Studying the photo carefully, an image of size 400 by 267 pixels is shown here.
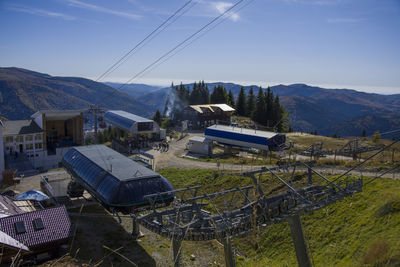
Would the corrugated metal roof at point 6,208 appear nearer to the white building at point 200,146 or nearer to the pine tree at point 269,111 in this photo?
the white building at point 200,146

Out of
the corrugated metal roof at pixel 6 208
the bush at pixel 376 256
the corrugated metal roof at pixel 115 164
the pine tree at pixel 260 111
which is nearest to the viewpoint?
the bush at pixel 376 256

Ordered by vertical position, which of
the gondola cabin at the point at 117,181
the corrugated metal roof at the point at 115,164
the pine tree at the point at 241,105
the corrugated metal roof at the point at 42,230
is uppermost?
the pine tree at the point at 241,105

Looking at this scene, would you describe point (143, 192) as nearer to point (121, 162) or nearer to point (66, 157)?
point (121, 162)

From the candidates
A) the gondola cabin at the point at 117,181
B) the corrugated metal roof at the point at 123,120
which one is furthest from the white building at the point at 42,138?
the gondola cabin at the point at 117,181

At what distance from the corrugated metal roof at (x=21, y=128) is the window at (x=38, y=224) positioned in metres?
34.7

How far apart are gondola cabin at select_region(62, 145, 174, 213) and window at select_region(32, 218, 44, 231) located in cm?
402

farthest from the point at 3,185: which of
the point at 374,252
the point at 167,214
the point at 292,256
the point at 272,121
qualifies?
the point at 272,121

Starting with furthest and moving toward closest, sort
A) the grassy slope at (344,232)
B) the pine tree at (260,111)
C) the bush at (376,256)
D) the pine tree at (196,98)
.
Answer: the pine tree at (196,98) < the pine tree at (260,111) < the grassy slope at (344,232) < the bush at (376,256)

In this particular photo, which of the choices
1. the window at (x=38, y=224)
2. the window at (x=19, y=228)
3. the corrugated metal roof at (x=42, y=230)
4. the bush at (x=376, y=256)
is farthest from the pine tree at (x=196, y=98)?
the bush at (x=376, y=256)

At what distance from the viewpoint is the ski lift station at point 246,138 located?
4411 centimetres

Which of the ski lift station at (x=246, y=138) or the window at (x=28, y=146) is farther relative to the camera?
the window at (x=28, y=146)

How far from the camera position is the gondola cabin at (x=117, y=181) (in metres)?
20.2

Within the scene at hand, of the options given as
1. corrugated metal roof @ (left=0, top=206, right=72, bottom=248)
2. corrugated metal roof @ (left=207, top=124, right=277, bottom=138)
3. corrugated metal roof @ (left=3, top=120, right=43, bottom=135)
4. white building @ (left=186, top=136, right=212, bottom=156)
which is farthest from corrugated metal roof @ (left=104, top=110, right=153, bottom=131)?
corrugated metal roof @ (left=0, top=206, right=72, bottom=248)

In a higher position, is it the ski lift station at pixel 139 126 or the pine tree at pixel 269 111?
the pine tree at pixel 269 111
